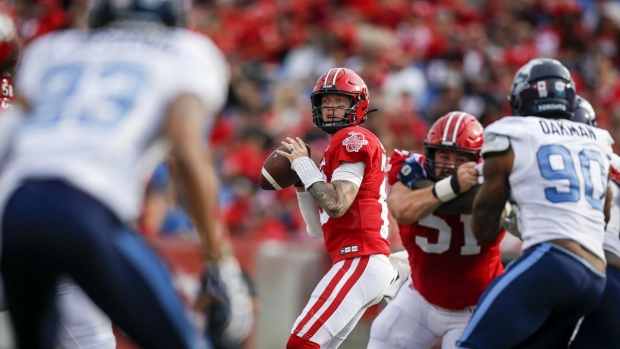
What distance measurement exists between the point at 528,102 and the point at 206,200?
223 cm

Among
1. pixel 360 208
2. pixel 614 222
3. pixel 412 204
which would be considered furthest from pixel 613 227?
pixel 360 208

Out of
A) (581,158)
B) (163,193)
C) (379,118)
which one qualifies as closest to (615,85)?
(379,118)

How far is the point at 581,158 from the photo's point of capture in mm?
4691

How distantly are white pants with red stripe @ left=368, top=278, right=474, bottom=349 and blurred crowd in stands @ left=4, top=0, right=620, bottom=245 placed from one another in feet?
16.7

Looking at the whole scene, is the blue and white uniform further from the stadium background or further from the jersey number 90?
the stadium background

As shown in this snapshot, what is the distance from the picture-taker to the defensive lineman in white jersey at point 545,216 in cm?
446

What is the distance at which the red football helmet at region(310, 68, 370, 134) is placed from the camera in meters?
5.84

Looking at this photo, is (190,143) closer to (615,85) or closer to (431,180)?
(431,180)

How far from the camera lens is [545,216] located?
4.61 meters

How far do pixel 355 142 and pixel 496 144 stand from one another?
3.42ft

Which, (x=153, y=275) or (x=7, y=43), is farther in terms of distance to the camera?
(x=7, y=43)

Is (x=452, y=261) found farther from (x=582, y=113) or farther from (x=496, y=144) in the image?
(x=496, y=144)

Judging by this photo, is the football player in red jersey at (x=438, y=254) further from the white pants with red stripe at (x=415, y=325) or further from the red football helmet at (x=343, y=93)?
the red football helmet at (x=343, y=93)

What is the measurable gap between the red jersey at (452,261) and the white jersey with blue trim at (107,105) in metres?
2.56
